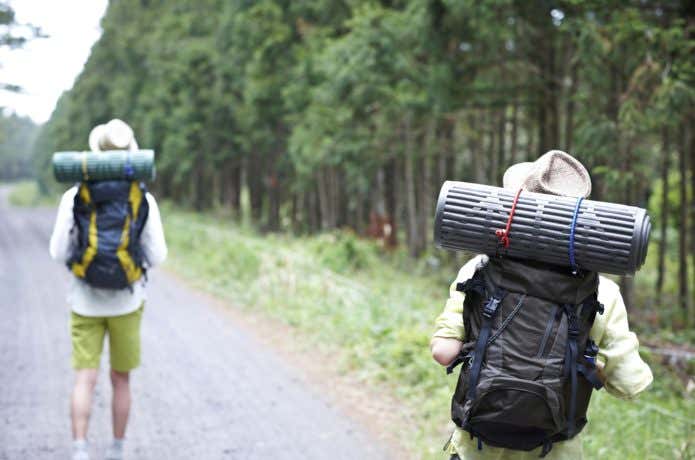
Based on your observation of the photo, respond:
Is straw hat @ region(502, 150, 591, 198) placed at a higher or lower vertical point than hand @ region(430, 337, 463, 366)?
higher

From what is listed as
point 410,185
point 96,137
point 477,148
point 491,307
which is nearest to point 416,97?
point 410,185


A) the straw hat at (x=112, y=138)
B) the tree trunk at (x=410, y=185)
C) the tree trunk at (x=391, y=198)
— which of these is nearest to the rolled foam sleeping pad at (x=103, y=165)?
the straw hat at (x=112, y=138)

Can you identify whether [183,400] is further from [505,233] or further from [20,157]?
[20,157]

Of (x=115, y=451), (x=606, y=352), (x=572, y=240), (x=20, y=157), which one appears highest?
(x=572, y=240)

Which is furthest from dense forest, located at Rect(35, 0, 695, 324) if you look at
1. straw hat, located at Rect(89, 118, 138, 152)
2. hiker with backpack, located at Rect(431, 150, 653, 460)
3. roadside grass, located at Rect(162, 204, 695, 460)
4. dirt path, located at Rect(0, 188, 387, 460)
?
hiker with backpack, located at Rect(431, 150, 653, 460)

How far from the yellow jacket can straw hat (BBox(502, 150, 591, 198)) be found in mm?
359

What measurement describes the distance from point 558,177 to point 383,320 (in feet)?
20.4

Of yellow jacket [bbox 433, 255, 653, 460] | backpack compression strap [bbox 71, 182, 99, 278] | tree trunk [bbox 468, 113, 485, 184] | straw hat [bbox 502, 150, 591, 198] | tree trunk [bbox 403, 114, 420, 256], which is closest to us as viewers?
yellow jacket [bbox 433, 255, 653, 460]

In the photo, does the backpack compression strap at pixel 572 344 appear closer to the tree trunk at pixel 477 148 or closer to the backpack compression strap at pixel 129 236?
the backpack compression strap at pixel 129 236

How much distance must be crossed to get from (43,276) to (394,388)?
10886 mm

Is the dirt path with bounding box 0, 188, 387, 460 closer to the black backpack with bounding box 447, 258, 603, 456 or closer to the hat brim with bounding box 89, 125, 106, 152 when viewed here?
the hat brim with bounding box 89, 125, 106, 152

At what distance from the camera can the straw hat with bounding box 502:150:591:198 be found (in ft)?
9.41

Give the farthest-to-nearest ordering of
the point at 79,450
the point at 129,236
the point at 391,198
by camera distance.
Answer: the point at 391,198
the point at 129,236
the point at 79,450

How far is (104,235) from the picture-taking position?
4.51 m
